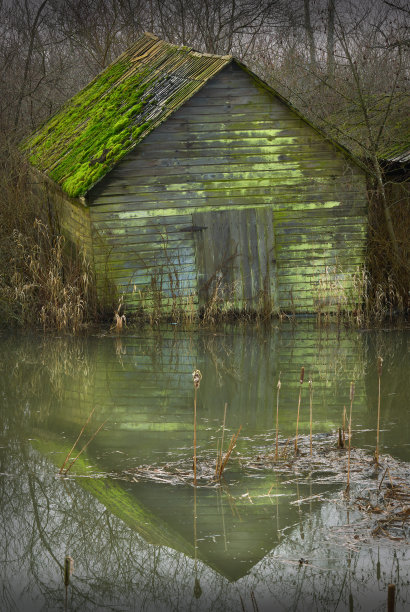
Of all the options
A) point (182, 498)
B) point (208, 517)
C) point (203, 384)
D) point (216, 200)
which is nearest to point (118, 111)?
point (216, 200)

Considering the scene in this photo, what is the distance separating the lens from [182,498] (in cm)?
639

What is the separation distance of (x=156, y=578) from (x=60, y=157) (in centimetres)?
1280

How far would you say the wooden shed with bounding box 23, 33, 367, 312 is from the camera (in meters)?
15.5

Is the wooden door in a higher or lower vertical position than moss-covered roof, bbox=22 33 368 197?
lower

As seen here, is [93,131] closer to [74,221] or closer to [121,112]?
[121,112]

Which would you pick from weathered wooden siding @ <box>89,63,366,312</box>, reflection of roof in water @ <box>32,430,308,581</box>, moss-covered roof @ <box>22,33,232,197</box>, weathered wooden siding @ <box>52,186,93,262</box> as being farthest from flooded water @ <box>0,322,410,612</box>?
moss-covered roof @ <box>22,33,232,197</box>

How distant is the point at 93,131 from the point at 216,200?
9.22 feet

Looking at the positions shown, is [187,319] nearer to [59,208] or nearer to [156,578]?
[59,208]

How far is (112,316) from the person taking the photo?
1550 cm

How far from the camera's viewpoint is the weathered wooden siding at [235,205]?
15.6 meters

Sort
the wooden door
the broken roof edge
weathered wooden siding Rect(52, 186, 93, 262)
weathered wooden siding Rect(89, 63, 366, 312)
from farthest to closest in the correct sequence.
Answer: the wooden door
weathered wooden siding Rect(89, 63, 366, 312)
weathered wooden siding Rect(52, 186, 93, 262)
the broken roof edge

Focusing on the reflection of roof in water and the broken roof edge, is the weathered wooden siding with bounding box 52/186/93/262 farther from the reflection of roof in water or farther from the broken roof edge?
the reflection of roof in water

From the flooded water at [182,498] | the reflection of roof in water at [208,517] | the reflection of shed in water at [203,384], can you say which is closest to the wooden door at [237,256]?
the reflection of shed in water at [203,384]

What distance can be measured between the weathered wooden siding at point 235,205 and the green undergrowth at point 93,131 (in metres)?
0.37
